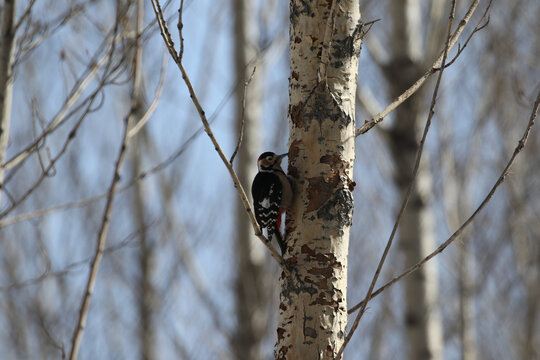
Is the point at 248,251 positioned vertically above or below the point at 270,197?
above

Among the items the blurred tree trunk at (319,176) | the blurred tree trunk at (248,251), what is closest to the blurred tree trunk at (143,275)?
the blurred tree trunk at (248,251)

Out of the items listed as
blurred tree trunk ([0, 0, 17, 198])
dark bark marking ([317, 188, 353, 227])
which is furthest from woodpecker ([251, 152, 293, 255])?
blurred tree trunk ([0, 0, 17, 198])

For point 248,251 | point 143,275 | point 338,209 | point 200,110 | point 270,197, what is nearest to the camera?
point 200,110

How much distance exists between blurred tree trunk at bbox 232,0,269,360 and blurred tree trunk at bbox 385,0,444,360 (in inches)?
64.0

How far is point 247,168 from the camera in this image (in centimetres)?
636

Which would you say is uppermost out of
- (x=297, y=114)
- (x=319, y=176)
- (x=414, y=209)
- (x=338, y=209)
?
(x=414, y=209)

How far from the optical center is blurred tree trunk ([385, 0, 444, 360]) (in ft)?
16.9

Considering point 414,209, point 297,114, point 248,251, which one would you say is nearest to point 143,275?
point 248,251

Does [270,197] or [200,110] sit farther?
[270,197]

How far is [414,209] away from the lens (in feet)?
17.1

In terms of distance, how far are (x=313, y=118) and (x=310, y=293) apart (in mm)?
666

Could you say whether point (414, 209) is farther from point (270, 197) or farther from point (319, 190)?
point (319, 190)

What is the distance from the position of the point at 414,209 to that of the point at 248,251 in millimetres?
1952

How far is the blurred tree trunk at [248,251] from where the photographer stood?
648 centimetres
